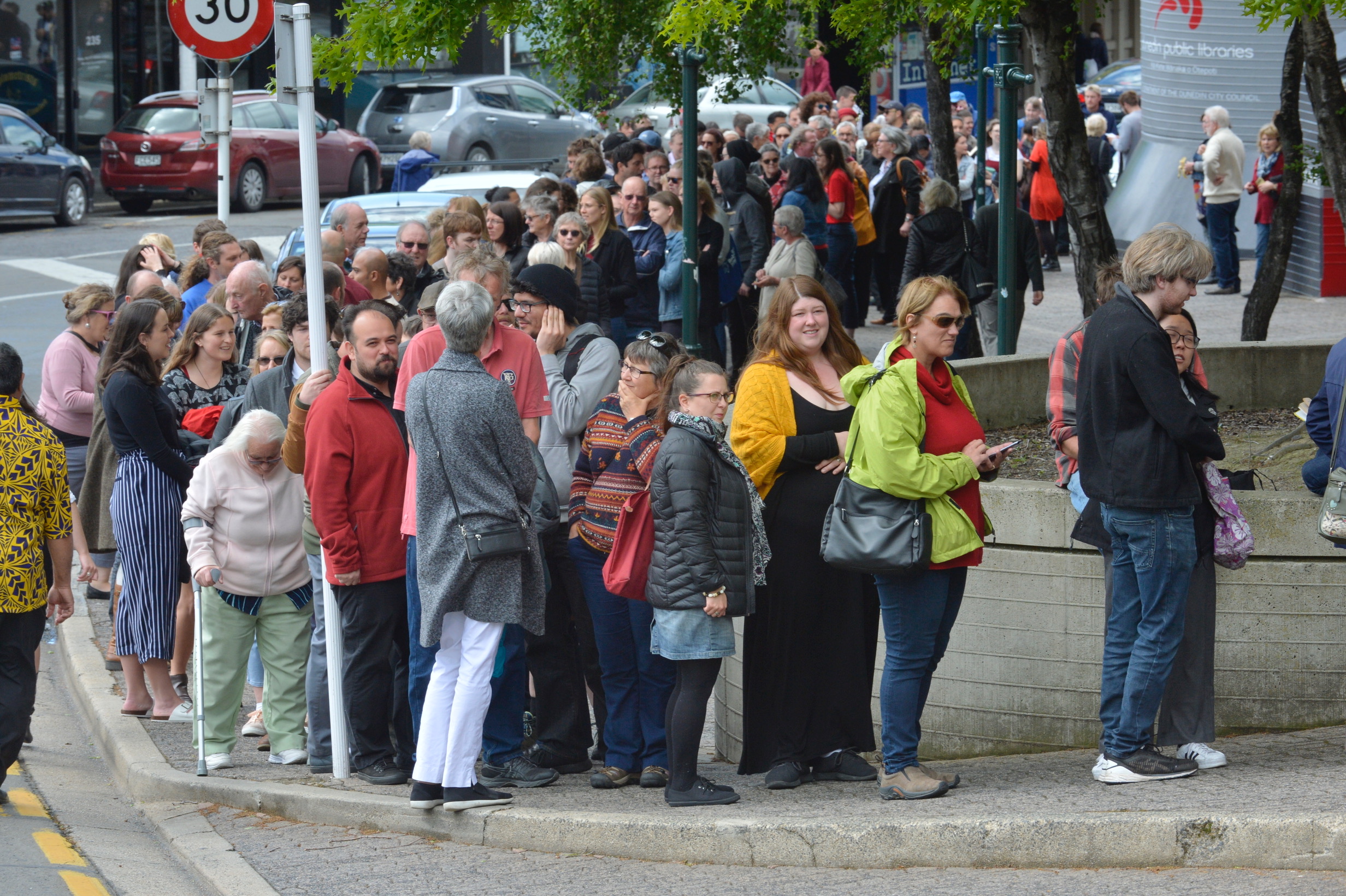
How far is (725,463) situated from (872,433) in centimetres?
54

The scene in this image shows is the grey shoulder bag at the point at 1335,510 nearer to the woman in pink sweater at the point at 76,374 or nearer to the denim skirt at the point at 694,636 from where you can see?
the denim skirt at the point at 694,636

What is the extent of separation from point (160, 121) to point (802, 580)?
74.9 ft

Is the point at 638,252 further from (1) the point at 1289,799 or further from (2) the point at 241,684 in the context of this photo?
(1) the point at 1289,799

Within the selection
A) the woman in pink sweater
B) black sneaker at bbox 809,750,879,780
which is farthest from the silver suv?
black sneaker at bbox 809,750,879,780

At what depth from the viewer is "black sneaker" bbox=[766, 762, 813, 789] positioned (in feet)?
20.2

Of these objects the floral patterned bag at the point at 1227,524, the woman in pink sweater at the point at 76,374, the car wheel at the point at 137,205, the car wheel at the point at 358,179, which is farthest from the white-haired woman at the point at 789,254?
the car wheel at the point at 137,205

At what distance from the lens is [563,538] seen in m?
6.57

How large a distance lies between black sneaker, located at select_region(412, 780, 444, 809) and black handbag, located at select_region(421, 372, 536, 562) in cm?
88

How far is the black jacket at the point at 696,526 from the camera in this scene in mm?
5719

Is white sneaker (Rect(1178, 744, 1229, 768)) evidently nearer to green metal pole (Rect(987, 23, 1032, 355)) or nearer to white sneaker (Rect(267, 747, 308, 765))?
white sneaker (Rect(267, 747, 308, 765))

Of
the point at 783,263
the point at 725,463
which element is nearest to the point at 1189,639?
the point at 725,463

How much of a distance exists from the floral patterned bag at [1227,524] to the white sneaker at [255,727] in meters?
4.29

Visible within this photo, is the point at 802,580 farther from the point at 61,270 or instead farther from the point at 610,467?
the point at 61,270

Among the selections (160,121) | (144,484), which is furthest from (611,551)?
(160,121)
